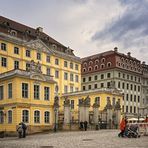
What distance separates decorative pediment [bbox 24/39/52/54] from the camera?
61.4 meters

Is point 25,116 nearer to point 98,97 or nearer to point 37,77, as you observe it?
point 37,77

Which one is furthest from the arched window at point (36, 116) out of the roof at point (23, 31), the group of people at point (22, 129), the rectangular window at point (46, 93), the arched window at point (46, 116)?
the roof at point (23, 31)

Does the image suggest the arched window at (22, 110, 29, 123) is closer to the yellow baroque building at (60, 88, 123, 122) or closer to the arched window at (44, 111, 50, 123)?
the arched window at (44, 111, 50, 123)

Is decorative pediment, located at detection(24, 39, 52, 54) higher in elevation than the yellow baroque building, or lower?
higher

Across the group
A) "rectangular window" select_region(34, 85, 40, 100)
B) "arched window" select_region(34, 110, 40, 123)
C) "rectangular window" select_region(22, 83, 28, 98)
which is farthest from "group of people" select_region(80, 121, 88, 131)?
"rectangular window" select_region(22, 83, 28, 98)

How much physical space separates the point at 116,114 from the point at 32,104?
15416 mm

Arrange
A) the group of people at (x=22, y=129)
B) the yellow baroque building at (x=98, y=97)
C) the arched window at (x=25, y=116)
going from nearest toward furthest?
the group of people at (x=22, y=129) < the arched window at (x=25, y=116) < the yellow baroque building at (x=98, y=97)

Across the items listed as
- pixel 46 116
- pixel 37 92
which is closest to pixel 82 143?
pixel 37 92

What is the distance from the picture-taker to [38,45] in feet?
207

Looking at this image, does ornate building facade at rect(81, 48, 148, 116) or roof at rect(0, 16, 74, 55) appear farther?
ornate building facade at rect(81, 48, 148, 116)

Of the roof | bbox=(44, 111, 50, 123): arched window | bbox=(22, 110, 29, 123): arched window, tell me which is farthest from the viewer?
the roof

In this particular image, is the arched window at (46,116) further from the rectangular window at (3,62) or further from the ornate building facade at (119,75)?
the ornate building facade at (119,75)

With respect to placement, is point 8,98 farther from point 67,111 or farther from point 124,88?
point 124,88

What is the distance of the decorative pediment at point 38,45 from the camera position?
61.4 metres
